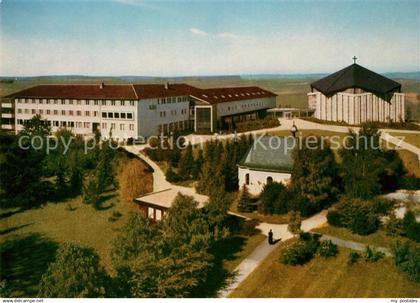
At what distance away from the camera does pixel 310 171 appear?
2481 centimetres

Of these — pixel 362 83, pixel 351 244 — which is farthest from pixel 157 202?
pixel 362 83

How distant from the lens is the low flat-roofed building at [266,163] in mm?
26667

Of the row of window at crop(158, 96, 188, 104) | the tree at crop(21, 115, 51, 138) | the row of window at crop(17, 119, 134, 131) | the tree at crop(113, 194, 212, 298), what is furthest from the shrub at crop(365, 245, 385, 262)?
the row of window at crop(158, 96, 188, 104)

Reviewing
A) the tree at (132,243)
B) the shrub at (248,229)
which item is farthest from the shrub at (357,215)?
the tree at (132,243)

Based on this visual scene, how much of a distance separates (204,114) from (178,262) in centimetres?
2919

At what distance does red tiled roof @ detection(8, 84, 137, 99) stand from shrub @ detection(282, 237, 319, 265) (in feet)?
82.5

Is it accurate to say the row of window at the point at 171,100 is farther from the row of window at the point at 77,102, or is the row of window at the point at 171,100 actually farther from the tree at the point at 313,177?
the tree at the point at 313,177

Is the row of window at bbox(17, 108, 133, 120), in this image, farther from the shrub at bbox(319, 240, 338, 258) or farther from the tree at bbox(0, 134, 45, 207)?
the shrub at bbox(319, 240, 338, 258)

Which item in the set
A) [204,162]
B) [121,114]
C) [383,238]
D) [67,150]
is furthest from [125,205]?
[121,114]

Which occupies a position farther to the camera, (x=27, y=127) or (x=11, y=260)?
(x=27, y=127)

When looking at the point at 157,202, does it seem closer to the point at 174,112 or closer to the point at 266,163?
the point at 266,163

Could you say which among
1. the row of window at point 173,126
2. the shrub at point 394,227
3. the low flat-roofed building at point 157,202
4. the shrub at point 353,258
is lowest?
the shrub at point 353,258

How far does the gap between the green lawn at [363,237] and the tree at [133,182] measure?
10.6 metres

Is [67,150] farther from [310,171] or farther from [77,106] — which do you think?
[310,171]
